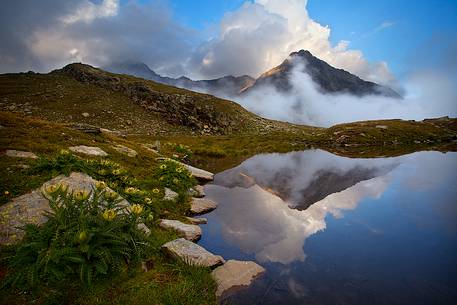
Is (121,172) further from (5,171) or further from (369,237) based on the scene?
→ (369,237)

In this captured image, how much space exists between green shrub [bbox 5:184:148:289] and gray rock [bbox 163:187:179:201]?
21.6 feet

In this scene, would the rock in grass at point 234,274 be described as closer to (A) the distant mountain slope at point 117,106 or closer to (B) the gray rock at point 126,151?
(B) the gray rock at point 126,151

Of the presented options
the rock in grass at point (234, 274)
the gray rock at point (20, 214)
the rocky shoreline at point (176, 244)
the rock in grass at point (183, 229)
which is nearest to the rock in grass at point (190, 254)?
the rocky shoreline at point (176, 244)

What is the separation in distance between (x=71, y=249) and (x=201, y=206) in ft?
29.0

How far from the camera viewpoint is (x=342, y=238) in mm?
11180

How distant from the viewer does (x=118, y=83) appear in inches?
3472

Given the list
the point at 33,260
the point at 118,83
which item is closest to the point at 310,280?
the point at 33,260

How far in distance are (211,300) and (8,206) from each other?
665 centimetres

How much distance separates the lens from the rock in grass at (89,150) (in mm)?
16519

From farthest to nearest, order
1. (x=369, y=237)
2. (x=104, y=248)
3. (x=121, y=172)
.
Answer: (x=121, y=172), (x=369, y=237), (x=104, y=248)

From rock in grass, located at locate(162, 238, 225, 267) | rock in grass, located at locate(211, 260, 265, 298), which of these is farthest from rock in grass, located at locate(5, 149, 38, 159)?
rock in grass, located at locate(211, 260, 265, 298)

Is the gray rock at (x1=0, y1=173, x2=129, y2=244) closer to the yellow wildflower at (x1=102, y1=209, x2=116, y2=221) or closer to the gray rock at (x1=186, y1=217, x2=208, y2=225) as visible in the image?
the yellow wildflower at (x1=102, y1=209, x2=116, y2=221)

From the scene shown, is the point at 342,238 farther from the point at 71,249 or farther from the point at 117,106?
the point at 117,106

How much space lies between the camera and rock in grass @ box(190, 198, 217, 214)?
47.7 feet
